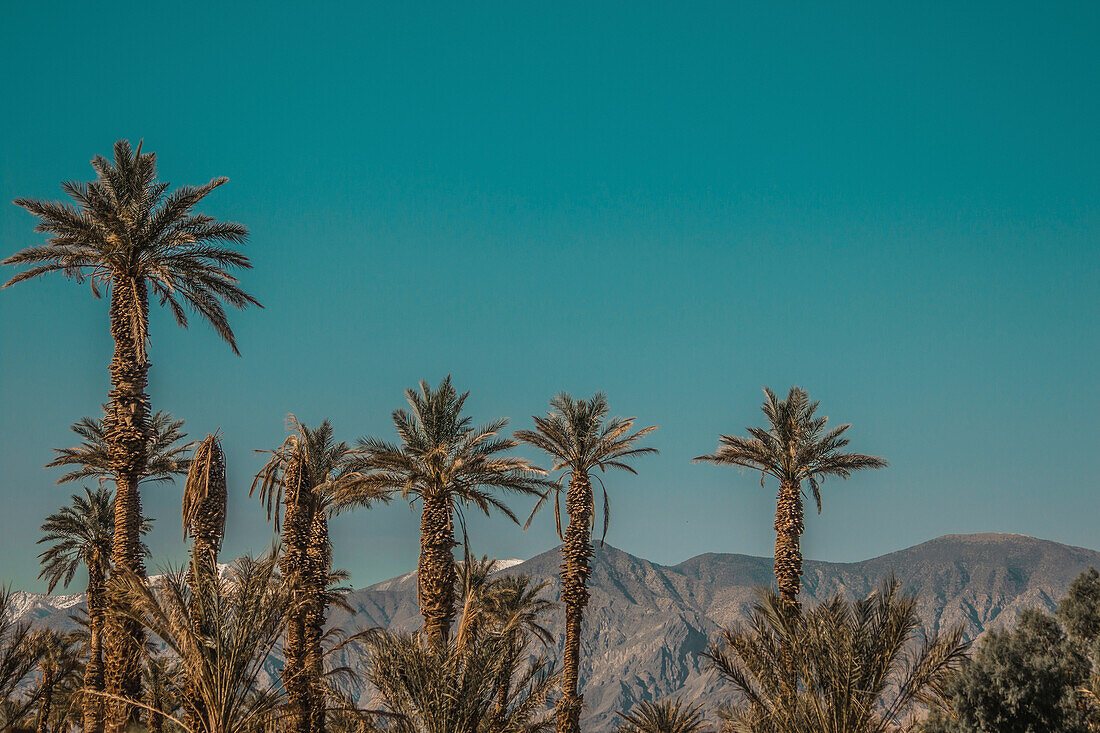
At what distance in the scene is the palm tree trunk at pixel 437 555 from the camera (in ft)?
113

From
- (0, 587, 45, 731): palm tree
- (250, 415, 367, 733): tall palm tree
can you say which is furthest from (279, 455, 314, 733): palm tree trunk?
(0, 587, 45, 731): palm tree

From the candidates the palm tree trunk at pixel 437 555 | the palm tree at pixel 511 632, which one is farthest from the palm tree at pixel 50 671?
the palm tree at pixel 511 632

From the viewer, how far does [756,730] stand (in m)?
25.0

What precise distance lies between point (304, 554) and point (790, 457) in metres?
19.8

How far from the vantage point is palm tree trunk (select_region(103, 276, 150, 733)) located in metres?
25.4

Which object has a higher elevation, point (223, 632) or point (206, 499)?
point (206, 499)

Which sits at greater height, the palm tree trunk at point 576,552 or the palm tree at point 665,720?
the palm tree trunk at point 576,552

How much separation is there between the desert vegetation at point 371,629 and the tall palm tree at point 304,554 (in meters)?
0.08

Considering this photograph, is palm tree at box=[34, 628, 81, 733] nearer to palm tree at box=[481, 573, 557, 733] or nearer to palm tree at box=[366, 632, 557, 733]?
palm tree at box=[481, 573, 557, 733]

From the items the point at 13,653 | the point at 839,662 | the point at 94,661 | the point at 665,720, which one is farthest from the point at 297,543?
the point at 665,720

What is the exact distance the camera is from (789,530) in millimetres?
43812

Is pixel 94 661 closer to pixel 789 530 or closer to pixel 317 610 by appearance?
pixel 317 610

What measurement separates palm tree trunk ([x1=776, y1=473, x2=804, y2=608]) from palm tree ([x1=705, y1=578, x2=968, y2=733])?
17320 millimetres

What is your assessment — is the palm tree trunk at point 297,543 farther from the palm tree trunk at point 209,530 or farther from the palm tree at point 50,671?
the palm tree at point 50,671
